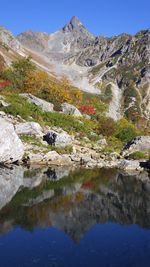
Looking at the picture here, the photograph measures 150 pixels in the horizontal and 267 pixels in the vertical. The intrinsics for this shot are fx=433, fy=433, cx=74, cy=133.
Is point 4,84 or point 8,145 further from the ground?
point 4,84

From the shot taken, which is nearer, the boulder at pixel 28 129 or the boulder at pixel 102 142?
the boulder at pixel 28 129

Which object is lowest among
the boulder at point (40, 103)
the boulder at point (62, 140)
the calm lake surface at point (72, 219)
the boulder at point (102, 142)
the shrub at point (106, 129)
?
the calm lake surface at point (72, 219)

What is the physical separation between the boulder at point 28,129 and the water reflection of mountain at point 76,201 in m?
9.94

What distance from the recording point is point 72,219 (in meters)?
28.3

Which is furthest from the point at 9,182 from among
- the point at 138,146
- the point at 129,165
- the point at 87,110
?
the point at 87,110

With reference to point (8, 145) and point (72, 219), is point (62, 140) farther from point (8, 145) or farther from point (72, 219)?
point (72, 219)

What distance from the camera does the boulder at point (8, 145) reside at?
44.0m

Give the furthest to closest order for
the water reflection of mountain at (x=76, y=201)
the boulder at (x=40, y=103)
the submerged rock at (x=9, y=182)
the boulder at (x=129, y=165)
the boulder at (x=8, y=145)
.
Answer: the boulder at (x=40, y=103) → the boulder at (x=129, y=165) → the boulder at (x=8, y=145) → the submerged rock at (x=9, y=182) → the water reflection of mountain at (x=76, y=201)

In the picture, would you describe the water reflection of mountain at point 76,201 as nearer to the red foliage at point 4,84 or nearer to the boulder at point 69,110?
the boulder at point 69,110

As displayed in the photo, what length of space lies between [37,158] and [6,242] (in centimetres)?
2478

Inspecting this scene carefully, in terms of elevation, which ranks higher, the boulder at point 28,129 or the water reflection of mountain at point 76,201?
the boulder at point 28,129

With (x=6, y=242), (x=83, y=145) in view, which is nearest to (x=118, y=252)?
(x=6, y=242)

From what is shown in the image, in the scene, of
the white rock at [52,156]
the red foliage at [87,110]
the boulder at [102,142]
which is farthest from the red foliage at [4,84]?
the white rock at [52,156]

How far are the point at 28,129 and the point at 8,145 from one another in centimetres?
892
